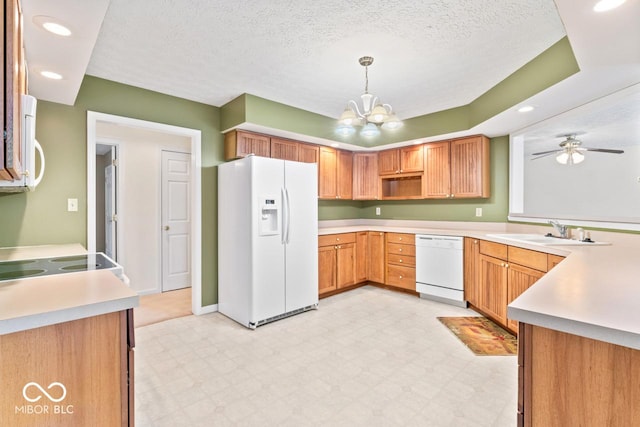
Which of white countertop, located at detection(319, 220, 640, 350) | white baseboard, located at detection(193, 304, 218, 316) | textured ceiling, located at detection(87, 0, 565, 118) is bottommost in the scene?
white baseboard, located at detection(193, 304, 218, 316)

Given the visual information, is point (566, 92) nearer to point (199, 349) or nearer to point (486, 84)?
point (486, 84)

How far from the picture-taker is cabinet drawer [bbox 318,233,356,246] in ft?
13.4

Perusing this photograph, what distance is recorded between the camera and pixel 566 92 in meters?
2.49

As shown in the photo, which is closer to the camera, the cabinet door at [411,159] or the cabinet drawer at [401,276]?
the cabinet drawer at [401,276]

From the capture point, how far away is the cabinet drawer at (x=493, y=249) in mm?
3117

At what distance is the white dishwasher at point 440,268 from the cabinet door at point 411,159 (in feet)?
3.46

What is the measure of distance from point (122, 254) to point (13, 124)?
3.78 metres

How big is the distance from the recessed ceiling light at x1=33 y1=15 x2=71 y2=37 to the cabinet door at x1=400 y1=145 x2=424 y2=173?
3996mm

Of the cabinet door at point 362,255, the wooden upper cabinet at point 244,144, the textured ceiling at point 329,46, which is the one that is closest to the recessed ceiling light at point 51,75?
the textured ceiling at point 329,46

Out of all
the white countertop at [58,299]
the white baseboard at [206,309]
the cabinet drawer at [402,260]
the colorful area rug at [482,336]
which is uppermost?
the white countertop at [58,299]

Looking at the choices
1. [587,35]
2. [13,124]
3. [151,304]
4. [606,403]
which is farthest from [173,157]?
[606,403]

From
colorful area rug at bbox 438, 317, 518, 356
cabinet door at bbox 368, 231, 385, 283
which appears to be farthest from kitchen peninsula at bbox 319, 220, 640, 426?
cabinet door at bbox 368, 231, 385, 283

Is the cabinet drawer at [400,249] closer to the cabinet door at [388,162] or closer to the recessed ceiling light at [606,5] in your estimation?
the cabinet door at [388,162]

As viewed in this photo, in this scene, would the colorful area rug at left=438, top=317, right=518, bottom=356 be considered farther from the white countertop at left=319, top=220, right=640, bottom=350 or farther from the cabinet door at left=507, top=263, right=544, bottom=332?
the white countertop at left=319, top=220, right=640, bottom=350
